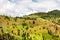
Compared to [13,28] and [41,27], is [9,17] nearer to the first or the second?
[13,28]

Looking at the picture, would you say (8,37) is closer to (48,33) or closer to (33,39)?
(33,39)

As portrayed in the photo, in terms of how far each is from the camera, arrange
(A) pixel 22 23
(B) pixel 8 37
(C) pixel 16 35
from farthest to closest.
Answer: (A) pixel 22 23 → (C) pixel 16 35 → (B) pixel 8 37

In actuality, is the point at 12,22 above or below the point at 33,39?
above

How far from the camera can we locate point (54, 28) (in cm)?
7806

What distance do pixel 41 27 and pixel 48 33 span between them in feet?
12.2

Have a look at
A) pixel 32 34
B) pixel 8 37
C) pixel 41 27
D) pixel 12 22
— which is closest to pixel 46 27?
pixel 41 27

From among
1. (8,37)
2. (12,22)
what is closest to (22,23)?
(12,22)

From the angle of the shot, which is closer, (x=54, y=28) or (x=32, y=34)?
(x=32, y=34)

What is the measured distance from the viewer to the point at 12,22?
73625mm

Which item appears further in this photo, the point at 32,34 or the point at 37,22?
the point at 37,22

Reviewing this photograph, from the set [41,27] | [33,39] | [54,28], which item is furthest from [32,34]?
[54,28]

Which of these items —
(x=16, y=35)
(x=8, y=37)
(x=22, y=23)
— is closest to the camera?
(x=8, y=37)

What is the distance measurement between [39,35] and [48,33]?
5.11m

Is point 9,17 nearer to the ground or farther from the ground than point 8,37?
farther from the ground
